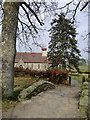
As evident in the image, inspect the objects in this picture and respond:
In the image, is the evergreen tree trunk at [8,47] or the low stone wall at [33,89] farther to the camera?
the low stone wall at [33,89]

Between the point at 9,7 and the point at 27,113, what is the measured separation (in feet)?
15.8

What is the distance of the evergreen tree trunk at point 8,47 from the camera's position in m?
4.50

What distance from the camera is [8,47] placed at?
463 centimetres

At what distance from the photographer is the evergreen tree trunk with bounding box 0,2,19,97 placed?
14.8 ft

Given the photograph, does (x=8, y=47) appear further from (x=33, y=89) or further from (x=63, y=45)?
(x=63, y=45)

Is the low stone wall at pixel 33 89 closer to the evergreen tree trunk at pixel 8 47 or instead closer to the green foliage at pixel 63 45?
the evergreen tree trunk at pixel 8 47

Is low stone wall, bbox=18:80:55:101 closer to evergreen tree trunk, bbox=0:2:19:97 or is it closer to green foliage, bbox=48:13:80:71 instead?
evergreen tree trunk, bbox=0:2:19:97

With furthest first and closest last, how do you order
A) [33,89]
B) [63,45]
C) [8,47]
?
1. [63,45]
2. [33,89]
3. [8,47]

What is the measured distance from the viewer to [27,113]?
3385 millimetres

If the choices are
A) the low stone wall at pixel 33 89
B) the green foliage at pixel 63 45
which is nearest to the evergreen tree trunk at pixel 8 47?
the low stone wall at pixel 33 89

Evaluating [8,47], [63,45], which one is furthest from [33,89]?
[63,45]

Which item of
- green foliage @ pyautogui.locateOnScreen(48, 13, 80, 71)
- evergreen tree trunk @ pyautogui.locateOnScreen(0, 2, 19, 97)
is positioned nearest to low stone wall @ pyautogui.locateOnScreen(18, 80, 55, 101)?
evergreen tree trunk @ pyautogui.locateOnScreen(0, 2, 19, 97)

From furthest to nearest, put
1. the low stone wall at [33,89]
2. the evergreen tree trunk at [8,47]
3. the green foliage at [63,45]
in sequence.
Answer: the green foliage at [63,45]
the low stone wall at [33,89]
the evergreen tree trunk at [8,47]

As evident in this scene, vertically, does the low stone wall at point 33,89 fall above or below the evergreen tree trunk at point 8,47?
below
